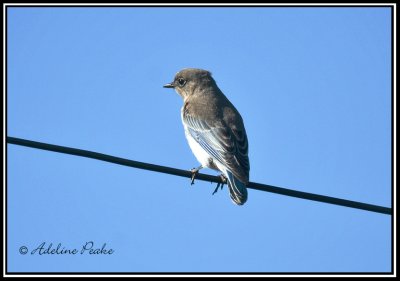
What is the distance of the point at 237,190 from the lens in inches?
324

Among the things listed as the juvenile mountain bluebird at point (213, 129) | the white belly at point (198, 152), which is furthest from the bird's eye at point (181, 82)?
the white belly at point (198, 152)

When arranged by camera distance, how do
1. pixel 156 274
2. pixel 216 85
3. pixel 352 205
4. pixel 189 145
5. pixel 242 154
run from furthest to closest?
pixel 216 85, pixel 189 145, pixel 242 154, pixel 156 274, pixel 352 205

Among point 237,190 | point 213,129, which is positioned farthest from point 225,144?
point 237,190

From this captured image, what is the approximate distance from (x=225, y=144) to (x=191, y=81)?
283cm

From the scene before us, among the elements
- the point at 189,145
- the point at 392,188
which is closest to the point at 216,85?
the point at 189,145

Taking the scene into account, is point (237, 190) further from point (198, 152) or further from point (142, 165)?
point (142, 165)

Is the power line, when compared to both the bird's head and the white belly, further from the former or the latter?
the bird's head

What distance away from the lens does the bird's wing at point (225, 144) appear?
8.53m

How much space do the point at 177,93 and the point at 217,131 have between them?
105 inches

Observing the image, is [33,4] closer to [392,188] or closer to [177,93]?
[177,93]

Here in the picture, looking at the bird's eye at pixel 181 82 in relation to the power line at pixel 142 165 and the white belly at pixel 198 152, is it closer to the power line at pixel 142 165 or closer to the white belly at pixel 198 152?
the white belly at pixel 198 152

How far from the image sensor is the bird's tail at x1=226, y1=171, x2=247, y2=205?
8.14m

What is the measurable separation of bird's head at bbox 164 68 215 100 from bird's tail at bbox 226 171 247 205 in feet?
10.8

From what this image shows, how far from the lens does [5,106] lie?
8.22m
